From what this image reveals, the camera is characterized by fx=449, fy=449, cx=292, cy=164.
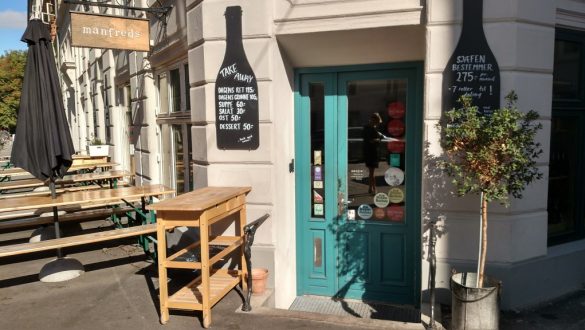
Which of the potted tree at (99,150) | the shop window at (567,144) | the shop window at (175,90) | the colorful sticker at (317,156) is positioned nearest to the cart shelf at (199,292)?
the colorful sticker at (317,156)

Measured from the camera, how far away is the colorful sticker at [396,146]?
17.8 ft

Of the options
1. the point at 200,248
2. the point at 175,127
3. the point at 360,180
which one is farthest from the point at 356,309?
the point at 175,127

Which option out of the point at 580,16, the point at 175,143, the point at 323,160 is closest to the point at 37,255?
the point at 175,143

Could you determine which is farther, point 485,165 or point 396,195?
point 396,195

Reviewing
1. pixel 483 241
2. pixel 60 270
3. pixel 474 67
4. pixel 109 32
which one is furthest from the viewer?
pixel 109 32

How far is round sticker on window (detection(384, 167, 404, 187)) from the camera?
546cm

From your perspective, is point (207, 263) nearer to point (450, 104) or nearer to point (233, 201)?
point (233, 201)

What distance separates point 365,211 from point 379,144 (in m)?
0.86

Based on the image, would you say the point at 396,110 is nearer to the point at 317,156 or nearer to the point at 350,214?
the point at 317,156

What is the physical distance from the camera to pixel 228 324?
4242 mm

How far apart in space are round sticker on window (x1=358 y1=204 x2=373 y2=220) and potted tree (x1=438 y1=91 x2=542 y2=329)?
1.68 m

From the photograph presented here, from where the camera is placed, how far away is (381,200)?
5.57 metres

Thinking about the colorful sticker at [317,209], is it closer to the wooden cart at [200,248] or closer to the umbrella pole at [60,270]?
the wooden cart at [200,248]

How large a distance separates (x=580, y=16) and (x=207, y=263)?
473 centimetres
